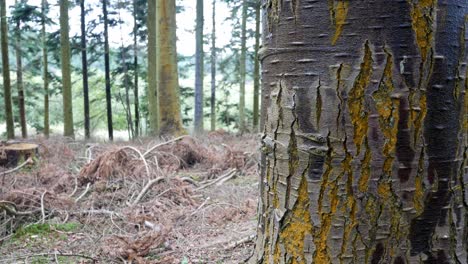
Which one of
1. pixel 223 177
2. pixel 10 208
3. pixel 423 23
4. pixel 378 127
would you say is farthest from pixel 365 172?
pixel 223 177

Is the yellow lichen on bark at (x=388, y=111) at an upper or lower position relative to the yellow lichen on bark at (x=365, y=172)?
upper

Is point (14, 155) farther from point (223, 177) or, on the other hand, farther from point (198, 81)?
point (198, 81)

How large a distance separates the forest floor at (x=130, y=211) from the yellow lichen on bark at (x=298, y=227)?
1895mm

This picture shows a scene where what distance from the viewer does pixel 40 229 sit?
13.2 feet

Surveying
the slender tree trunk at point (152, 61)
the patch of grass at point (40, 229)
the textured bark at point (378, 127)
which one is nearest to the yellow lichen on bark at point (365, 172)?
the textured bark at point (378, 127)

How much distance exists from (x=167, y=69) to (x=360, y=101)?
8359 millimetres

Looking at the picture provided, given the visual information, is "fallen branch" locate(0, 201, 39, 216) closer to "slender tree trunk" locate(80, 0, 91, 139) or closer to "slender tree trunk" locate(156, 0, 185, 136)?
"slender tree trunk" locate(156, 0, 185, 136)

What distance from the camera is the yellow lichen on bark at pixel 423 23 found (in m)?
0.97

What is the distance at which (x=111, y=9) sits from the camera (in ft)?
52.9

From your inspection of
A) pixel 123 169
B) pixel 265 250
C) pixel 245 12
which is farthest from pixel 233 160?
pixel 245 12

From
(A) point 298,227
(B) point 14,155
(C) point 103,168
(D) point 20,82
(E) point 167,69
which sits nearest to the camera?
(A) point 298,227

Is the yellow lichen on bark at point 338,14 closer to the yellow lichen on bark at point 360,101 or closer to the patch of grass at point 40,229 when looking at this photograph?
the yellow lichen on bark at point 360,101

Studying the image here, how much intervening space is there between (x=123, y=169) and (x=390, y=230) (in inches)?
199

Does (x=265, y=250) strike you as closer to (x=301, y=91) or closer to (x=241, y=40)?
(x=301, y=91)
